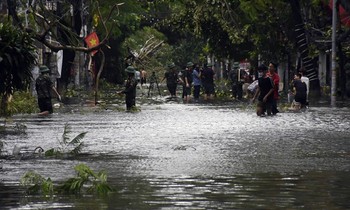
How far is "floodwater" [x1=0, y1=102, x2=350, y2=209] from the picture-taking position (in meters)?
12.2

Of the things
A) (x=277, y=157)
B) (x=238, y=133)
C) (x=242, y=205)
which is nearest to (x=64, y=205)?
(x=242, y=205)

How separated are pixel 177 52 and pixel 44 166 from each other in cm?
10053

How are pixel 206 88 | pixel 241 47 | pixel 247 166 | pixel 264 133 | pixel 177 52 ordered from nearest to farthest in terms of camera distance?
pixel 247 166
pixel 264 133
pixel 206 88
pixel 241 47
pixel 177 52

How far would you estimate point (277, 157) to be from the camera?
709 inches

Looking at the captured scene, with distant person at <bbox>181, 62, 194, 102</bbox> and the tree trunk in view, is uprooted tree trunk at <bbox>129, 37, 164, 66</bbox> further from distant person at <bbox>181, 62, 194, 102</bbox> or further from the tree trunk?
the tree trunk

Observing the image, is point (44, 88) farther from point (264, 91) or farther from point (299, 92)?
point (299, 92)

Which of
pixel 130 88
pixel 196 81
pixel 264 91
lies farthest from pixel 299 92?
pixel 196 81

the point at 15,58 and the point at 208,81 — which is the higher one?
the point at 15,58

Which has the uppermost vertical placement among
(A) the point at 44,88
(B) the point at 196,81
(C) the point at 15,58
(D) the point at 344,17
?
(D) the point at 344,17

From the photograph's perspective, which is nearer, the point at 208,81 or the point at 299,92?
the point at 299,92

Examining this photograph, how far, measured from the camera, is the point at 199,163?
16.9 metres

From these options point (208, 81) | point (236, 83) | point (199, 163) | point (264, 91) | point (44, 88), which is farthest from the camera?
point (208, 81)

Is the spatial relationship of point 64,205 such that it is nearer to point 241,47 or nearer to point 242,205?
point 242,205

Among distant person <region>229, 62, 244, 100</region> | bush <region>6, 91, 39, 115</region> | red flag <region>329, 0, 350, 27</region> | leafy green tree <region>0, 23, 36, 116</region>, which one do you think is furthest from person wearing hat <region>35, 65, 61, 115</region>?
distant person <region>229, 62, 244, 100</region>
